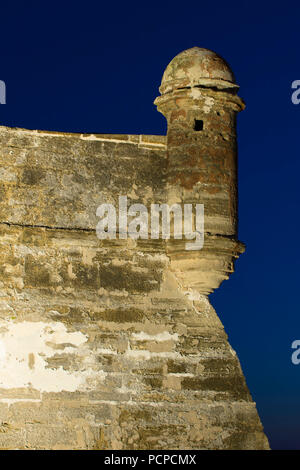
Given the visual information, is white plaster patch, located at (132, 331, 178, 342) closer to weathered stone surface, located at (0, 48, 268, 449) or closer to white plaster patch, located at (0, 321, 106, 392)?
weathered stone surface, located at (0, 48, 268, 449)

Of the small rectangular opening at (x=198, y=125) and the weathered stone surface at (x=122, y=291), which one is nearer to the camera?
the weathered stone surface at (x=122, y=291)

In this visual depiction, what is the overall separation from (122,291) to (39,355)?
1.08 m

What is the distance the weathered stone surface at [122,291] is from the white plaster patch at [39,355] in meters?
0.01

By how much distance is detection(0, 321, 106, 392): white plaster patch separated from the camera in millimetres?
8367

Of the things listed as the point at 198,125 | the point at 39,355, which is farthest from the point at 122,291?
the point at 198,125

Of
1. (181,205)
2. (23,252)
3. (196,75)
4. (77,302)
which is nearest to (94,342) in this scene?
(77,302)

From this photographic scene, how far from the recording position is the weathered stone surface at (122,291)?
8430mm

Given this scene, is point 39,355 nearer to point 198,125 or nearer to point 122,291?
point 122,291

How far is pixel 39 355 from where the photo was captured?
8477 mm

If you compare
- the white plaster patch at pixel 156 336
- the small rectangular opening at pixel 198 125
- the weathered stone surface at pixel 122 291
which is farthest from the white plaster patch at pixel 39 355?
the small rectangular opening at pixel 198 125

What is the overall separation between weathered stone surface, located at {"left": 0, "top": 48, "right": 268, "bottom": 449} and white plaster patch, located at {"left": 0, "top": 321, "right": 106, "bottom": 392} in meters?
0.01

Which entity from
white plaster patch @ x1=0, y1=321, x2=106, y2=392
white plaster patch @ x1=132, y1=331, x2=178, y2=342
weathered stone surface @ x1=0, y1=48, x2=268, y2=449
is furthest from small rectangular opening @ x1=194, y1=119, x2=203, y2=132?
white plaster patch @ x1=0, y1=321, x2=106, y2=392

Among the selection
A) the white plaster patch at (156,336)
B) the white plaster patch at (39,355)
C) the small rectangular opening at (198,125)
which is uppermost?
the small rectangular opening at (198,125)

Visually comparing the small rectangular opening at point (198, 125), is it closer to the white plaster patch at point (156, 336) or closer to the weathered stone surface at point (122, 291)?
the weathered stone surface at point (122, 291)
